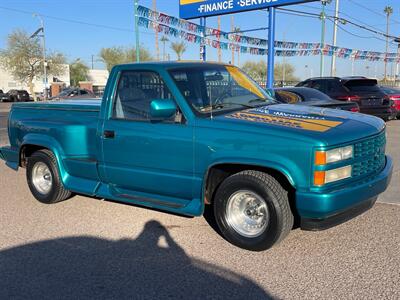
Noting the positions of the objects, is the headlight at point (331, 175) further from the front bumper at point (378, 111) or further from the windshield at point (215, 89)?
the front bumper at point (378, 111)

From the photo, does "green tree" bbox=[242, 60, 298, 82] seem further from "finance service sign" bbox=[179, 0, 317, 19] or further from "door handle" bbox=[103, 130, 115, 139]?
"door handle" bbox=[103, 130, 115, 139]

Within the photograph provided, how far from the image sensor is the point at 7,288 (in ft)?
12.0

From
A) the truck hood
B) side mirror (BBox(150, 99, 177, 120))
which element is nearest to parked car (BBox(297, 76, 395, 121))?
the truck hood

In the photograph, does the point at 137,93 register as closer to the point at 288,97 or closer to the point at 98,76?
the point at 288,97

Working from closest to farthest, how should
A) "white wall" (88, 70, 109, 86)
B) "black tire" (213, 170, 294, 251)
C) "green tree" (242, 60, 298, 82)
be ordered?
"black tire" (213, 170, 294, 251) → "green tree" (242, 60, 298, 82) → "white wall" (88, 70, 109, 86)

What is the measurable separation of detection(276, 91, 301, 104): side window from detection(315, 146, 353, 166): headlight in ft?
20.7

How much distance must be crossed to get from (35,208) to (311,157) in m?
3.99

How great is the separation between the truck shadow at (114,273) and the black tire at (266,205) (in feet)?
1.69

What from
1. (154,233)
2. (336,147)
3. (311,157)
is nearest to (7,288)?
(154,233)

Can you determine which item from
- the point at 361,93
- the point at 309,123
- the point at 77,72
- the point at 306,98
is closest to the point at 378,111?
the point at 361,93

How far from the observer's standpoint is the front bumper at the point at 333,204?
3.82 metres

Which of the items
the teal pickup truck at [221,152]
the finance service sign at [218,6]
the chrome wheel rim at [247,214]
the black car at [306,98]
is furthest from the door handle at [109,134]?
the finance service sign at [218,6]

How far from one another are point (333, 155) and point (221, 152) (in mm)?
1042

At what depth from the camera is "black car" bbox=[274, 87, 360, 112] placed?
1016cm
